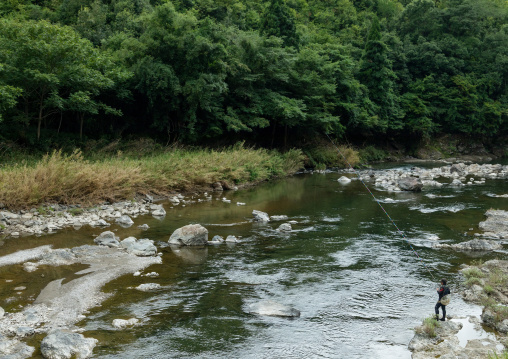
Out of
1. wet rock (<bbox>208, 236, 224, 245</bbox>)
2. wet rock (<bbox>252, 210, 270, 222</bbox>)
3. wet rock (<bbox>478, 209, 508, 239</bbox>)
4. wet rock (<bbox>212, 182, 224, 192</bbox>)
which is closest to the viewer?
wet rock (<bbox>208, 236, 224, 245</bbox>)

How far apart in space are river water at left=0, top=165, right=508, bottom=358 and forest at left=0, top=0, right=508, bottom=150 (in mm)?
9528

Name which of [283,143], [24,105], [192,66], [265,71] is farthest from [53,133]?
[283,143]

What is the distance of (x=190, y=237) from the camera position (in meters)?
10.9

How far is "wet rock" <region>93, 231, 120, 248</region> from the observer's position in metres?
10.5

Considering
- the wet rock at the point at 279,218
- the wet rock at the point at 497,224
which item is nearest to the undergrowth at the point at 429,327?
the wet rock at the point at 497,224

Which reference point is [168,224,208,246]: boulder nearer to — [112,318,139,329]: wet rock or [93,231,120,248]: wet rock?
[93,231,120,248]: wet rock

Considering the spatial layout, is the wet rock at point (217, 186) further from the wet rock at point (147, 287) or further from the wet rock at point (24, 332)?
the wet rock at point (24, 332)

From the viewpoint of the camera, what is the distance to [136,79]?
968 inches

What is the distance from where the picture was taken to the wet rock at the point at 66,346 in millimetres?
5453

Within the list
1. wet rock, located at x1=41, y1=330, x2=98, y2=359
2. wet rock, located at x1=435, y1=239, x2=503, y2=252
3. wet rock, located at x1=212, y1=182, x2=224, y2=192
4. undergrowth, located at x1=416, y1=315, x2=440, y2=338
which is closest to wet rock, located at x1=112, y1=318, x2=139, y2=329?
wet rock, located at x1=41, y1=330, x2=98, y2=359

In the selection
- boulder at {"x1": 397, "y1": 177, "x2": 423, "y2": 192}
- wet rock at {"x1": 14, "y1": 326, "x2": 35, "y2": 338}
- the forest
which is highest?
the forest

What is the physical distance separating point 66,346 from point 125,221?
298 inches

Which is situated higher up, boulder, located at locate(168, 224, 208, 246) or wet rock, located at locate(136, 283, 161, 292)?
wet rock, located at locate(136, 283, 161, 292)

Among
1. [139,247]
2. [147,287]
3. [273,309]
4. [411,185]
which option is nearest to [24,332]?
[147,287]
